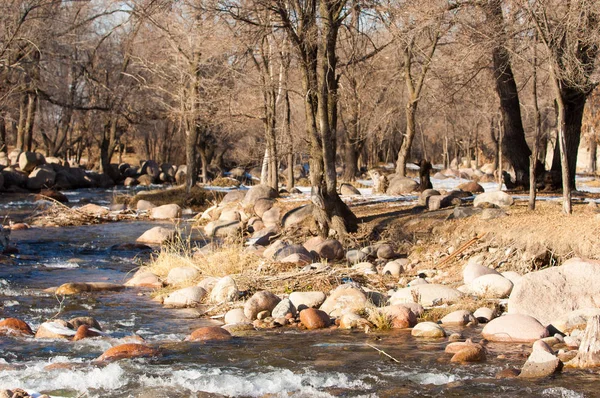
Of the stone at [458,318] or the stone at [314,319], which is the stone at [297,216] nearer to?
the stone at [314,319]

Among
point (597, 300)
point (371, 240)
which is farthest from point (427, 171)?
point (597, 300)

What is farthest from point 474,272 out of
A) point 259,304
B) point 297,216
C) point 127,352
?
point 297,216

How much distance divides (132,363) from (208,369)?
722 millimetres

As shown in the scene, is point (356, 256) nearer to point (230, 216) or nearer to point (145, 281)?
point (145, 281)

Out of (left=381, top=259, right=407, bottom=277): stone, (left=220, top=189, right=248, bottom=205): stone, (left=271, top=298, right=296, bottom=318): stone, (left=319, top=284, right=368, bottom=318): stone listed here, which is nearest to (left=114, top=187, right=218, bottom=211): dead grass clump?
(left=220, top=189, right=248, bottom=205): stone

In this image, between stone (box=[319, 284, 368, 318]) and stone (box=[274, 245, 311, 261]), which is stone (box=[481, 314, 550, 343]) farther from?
stone (box=[274, 245, 311, 261])

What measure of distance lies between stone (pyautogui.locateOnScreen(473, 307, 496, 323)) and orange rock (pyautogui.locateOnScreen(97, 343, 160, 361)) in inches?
150

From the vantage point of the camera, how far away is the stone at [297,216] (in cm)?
1580

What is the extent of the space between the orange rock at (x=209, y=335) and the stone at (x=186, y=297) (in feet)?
6.71

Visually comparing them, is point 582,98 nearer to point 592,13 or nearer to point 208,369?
point 592,13

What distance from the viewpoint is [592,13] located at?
39.2ft

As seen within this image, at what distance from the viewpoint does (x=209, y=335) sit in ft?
24.8

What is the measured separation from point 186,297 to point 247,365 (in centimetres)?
358

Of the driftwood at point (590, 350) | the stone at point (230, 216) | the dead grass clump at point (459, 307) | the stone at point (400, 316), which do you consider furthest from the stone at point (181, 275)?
the stone at point (230, 216)
